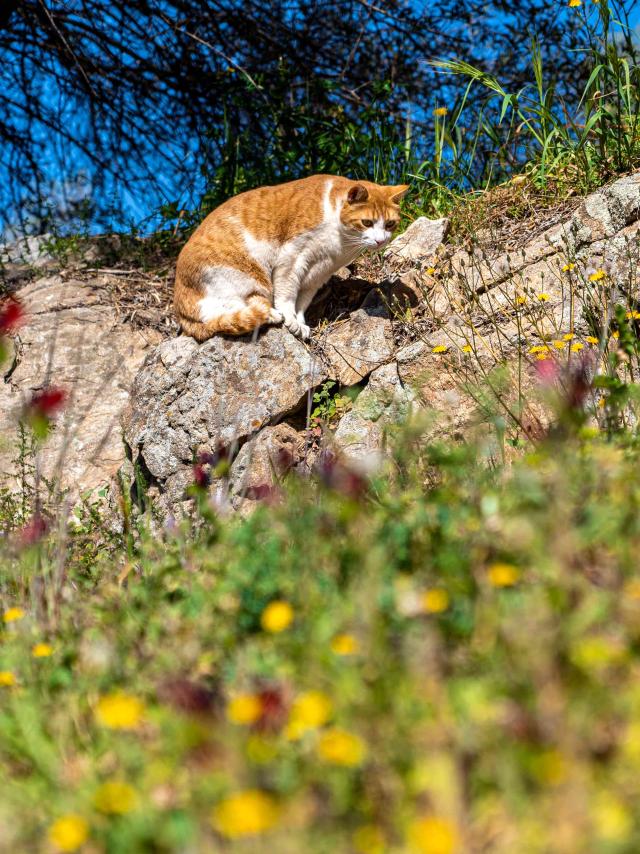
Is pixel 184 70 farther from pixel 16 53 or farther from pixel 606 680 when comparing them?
pixel 606 680

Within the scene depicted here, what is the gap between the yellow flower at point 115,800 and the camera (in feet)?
4.18

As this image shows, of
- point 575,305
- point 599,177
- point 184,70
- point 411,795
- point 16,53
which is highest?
point 16,53

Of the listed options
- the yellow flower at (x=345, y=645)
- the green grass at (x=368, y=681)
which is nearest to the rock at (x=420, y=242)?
the green grass at (x=368, y=681)

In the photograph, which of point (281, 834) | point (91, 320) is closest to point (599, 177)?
point (91, 320)

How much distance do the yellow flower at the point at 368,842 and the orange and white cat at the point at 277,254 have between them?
3.36 metres

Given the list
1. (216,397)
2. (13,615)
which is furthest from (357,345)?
(13,615)

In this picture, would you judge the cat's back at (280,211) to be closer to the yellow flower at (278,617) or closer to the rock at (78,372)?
the rock at (78,372)

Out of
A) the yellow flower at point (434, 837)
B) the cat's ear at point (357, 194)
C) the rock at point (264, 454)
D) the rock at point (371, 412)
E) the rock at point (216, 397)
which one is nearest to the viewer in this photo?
the yellow flower at point (434, 837)

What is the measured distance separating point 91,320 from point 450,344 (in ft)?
8.42

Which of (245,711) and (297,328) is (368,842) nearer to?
(245,711)

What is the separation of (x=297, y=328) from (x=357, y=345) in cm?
36

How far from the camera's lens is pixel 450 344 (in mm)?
4188

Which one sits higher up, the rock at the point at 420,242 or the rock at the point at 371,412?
the rock at the point at 420,242

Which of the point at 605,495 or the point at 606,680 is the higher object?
the point at 605,495
